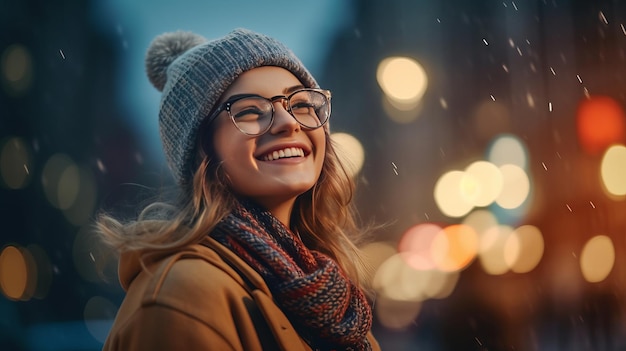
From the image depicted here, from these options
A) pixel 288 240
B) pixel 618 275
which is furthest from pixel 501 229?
pixel 288 240

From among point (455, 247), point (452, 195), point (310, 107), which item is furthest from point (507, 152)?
point (310, 107)

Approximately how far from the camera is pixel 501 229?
17.6 meters

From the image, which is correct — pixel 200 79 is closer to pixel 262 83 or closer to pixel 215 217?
pixel 262 83

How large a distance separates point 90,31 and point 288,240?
74.1 feet

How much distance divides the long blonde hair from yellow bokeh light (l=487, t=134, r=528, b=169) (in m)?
13.7

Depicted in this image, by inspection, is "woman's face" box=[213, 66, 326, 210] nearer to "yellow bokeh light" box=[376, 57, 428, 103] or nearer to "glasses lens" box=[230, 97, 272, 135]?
"glasses lens" box=[230, 97, 272, 135]

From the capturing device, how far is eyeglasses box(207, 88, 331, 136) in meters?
2.46

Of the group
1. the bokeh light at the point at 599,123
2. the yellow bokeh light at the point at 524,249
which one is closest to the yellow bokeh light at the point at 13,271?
the yellow bokeh light at the point at 524,249

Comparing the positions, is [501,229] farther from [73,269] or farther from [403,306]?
[73,269]

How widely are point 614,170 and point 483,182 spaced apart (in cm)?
504

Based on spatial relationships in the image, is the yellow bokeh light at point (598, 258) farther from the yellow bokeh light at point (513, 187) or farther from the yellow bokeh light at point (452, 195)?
the yellow bokeh light at point (452, 195)

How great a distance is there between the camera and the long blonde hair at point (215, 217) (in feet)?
7.87

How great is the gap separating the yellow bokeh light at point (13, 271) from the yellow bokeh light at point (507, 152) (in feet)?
42.3

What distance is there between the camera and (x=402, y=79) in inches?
853
